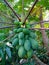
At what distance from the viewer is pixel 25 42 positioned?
1.78 meters

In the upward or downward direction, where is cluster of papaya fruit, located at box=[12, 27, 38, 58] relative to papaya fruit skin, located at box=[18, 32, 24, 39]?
downward

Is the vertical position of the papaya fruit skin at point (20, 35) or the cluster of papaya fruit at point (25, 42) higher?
the papaya fruit skin at point (20, 35)

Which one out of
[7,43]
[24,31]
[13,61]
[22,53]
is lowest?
[13,61]

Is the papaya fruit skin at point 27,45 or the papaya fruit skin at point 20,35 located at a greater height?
the papaya fruit skin at point 20,35

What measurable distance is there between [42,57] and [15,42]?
5.47 feet

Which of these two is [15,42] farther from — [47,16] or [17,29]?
[47,16]

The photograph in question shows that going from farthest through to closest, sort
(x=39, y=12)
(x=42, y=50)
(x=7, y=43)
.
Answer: (x=42, y=50) → (x=39, y=12) → (x=7, y=43)

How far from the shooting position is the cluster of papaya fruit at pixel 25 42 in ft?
5.69

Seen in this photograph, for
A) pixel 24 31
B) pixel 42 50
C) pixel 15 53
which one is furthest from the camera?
pixel 42 50

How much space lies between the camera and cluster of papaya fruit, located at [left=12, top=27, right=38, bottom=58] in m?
1.73

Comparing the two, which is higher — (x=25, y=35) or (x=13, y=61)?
(x=25, y=35)

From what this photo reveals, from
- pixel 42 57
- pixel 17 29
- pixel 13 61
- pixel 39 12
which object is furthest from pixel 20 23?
pixel 42 57

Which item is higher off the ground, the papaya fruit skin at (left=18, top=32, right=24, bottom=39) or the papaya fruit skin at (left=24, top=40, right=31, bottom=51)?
the papaya fruit skin at (left=18, top=32, right=24, bottom=39)

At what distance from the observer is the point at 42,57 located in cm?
343
